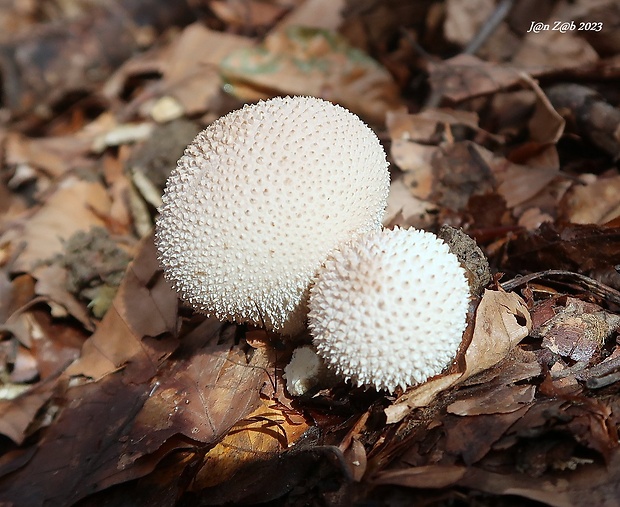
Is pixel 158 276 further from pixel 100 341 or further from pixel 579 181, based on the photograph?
pixel 579 181

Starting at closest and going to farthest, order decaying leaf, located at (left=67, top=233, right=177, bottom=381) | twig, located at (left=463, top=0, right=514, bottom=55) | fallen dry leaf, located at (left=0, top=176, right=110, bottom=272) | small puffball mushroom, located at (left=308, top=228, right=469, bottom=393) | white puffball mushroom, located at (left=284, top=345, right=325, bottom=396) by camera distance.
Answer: small puffball mushroom, located at (left=308, top=228, right=469, bottom=393)
white puffball mushroom, located at (left=284, top=345, right=325, bottom=396)
decaying leaf, located at (left=67, top=233, right=177, bottom=381)
fallen dry leaf, located at (left=0, top=176, right=110, bottom=272)
twig, located at (left=463, top=0, right=514, bottom=55)

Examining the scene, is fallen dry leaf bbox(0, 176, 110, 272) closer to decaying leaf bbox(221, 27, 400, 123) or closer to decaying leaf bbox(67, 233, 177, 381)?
decaying leaf bbox(67, 233, 177, 381)

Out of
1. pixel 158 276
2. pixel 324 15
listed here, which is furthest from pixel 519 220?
pixel 324 15

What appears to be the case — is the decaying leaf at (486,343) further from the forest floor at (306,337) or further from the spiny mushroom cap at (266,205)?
the spiny mushroom cap at (266,205)

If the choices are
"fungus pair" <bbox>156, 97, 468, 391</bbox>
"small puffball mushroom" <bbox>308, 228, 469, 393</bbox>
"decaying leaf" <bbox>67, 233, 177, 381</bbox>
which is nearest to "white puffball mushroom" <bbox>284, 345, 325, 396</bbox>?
"fungus pair" <bbox>156, 97, 468, 391</bbox>

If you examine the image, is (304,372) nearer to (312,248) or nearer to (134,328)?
(312,248)

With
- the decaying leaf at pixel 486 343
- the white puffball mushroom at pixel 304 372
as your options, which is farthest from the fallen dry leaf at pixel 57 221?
the decaying leaf at pixel 486 343

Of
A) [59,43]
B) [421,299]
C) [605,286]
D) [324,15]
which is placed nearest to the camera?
[421,299]
